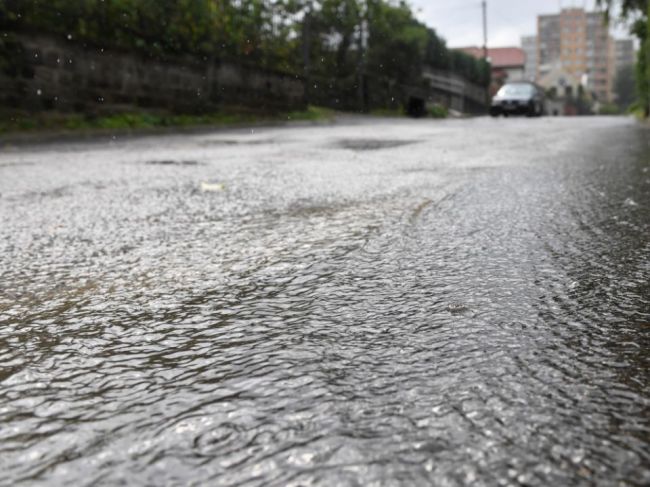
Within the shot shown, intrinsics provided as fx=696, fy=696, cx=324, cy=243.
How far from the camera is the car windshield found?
26.5 m

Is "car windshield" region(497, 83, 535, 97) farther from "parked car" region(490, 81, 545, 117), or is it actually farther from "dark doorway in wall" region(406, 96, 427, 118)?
"dark doorway in wall" region(406, 96, 427, 118)

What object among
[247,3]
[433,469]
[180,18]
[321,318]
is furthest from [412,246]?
[247,3]

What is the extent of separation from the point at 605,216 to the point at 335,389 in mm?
2138

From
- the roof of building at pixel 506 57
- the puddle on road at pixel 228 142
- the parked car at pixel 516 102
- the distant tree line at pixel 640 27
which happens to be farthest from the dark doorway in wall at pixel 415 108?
the roof of building at pixel 506 57

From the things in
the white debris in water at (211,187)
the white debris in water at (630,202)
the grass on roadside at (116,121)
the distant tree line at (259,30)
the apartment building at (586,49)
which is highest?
the apartment building at (586,49)

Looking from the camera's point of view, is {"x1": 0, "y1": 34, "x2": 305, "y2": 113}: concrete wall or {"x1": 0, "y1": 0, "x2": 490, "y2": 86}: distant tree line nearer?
{"x1": 0, "y1": 34, "x2": 305, "y2": 113}: concrete wall

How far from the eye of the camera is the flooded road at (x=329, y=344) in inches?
37.6

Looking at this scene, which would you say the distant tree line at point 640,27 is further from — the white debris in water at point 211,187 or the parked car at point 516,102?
the white debris in water at point 211,187

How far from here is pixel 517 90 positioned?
26688 millimetres

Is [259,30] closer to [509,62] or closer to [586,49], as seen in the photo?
[509,62]

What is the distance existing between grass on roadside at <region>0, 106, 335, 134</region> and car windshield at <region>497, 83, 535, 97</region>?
1358 cm

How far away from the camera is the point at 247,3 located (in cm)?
1580

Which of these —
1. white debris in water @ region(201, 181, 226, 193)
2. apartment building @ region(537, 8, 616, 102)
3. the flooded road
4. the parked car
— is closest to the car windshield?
the parked car

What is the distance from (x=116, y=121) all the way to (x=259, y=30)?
631 centimetres
